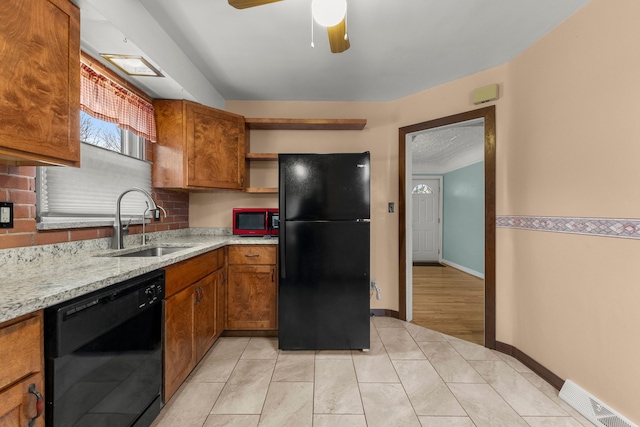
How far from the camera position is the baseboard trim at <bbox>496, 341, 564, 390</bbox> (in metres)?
1.78

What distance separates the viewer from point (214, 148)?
2.52 metres

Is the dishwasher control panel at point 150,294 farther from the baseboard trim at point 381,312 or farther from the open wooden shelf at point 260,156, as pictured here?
the baseboard trim at point 381,312

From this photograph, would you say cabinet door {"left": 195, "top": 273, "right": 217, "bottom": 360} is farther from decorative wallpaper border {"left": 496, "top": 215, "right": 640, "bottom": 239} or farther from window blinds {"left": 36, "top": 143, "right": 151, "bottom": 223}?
decorative wallpaper border {"left": 496, "top": 215, "right": 640, "bottom": 239}

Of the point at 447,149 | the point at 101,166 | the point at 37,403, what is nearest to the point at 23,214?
the point at 101,166

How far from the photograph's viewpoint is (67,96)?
1.24m

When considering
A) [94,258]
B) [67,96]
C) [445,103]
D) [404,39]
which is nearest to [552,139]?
[445,103]

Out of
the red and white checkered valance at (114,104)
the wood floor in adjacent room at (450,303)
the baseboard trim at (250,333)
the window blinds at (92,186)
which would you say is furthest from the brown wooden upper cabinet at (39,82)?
the wood floor in adjacent room at (450,303)

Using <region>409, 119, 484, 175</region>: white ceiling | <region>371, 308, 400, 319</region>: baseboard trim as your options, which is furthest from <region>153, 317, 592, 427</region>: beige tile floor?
<region>409, 119, 484, 175</region>: white ceiling

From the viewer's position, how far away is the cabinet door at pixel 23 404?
77 cm

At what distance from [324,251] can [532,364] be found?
1.77 metres

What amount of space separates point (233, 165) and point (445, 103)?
2165 millimetres

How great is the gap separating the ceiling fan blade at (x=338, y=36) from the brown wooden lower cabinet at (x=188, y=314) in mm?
1615

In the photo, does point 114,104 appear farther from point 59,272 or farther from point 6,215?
point 59,272

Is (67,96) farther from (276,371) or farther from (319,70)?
(276,371)
